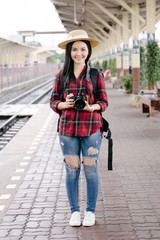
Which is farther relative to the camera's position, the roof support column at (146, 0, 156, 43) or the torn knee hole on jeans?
the roof support column at (146, 0, 156, 43)

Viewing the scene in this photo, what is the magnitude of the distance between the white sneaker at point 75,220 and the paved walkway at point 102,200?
0.04 m

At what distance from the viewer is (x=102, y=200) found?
197 inches

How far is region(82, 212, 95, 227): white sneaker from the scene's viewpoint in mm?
4129

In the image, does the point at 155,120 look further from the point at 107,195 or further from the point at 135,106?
the point at 107,195

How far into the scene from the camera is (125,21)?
89.0ft

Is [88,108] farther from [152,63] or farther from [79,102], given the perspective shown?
[152,63]

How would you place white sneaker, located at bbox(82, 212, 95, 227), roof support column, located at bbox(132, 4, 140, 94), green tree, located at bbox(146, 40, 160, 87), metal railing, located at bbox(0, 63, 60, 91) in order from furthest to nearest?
metal railing, located at bbox(0, 63, 60, 91) < roof support column, located at bbox(132, 4, 140, 94) < green tree, located at bbox(146, 40, 160, 87) < white sneaker, located at bbox(82, 212, 95, 227)

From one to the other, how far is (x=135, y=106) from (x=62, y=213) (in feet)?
39.9

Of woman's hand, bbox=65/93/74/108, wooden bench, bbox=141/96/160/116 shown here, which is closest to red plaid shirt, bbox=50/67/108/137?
woman's hand, bbox=65/93/74/108

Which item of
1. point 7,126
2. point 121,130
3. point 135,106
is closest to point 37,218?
point 121,130

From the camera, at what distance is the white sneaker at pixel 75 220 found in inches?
163

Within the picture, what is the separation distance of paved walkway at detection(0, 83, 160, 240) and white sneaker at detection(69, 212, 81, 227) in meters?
0.04

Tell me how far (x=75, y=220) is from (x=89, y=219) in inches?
5.0

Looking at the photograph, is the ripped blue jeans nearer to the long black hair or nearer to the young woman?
the young woman
